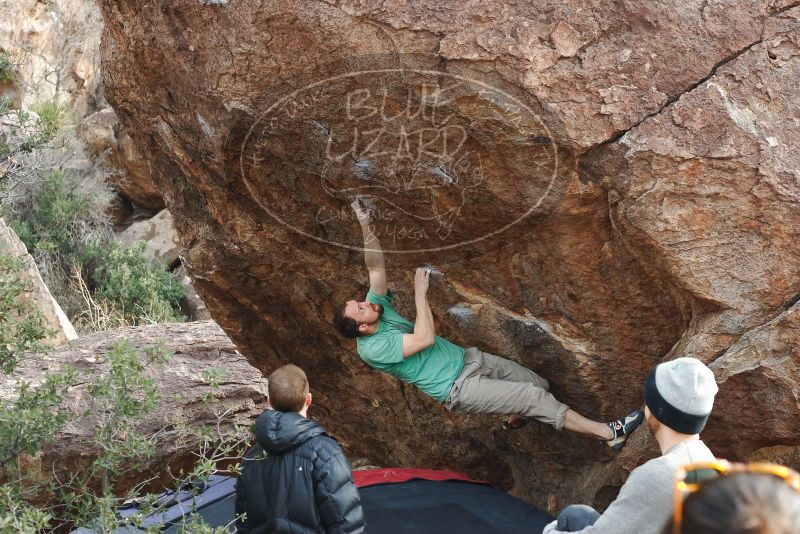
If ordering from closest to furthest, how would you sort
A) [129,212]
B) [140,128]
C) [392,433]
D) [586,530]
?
1. [586,530]
2. [140,128]
3. [392,433]
4. [129,212]

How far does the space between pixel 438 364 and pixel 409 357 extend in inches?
6.0

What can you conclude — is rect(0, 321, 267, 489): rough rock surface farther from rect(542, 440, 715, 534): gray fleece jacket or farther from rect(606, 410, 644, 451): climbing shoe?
rect(542, 440, 715, 534): gray fleece jacket

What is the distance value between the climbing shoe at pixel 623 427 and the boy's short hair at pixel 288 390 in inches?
61.2

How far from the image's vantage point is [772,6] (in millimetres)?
3379

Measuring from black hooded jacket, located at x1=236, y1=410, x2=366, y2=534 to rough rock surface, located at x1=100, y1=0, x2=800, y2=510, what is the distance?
1306 millimetres

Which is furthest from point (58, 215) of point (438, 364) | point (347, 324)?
point (438, 364)

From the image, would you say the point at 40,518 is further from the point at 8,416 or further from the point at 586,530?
the point at 586,530

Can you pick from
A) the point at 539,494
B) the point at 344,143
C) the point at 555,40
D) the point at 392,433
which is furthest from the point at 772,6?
the point at 392,433

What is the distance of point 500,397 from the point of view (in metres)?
4.35

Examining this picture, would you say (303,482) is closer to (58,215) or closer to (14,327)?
(14,327)

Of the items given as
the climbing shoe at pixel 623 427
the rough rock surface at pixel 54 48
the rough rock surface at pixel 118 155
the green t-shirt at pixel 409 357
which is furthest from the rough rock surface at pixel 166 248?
the climbing shoe at pixel 623 427

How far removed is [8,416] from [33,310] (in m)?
0.60

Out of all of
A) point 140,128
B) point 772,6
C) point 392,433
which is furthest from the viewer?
point 392,433

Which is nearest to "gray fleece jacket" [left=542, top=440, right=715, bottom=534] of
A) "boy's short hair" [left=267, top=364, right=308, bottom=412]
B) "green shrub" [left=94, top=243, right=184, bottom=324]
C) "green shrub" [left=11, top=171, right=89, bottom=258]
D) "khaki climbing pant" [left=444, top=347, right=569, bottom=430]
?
"boy's short hair" [left=267, top=364, right=308, bottom=412]
